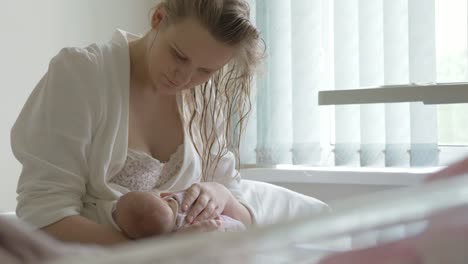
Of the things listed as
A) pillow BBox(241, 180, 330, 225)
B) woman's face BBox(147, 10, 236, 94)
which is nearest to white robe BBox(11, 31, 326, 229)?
woman's face BBox(147, 10, 236, 94)

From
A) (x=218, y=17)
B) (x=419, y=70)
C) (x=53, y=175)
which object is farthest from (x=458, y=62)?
(x=53, y=175)

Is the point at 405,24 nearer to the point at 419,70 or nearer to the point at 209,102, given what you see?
the point at 419,70

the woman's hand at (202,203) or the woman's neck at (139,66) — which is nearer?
the woman's hand at (202,203)

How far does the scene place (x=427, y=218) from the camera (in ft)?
1.16

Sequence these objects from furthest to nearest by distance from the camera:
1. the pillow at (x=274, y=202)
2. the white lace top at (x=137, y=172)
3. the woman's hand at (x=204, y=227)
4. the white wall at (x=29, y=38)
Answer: the white wall at (x=29, y=38), the pillow at (x=274, y=202), the white lace top at (x=137, y=172), the woman's hand at (x=204, y=227)

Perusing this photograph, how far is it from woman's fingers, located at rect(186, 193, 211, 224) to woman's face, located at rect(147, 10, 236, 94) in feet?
0.68

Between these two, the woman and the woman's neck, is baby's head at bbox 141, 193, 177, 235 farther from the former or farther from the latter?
the woman's neck

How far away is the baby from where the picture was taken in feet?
3.67

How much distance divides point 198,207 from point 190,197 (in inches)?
0.9

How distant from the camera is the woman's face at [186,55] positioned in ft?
3.99

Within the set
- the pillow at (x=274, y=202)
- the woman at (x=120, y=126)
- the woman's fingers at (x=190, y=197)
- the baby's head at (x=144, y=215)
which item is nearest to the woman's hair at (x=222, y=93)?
the woman at (x=120, y=126)

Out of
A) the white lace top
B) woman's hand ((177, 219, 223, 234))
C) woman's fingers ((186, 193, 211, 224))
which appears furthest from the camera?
the white lace top

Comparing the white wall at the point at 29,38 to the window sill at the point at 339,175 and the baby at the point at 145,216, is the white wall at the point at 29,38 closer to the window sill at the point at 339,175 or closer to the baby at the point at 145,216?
the window sill at the point at 339,175

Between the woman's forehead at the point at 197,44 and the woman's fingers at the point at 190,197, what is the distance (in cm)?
22
